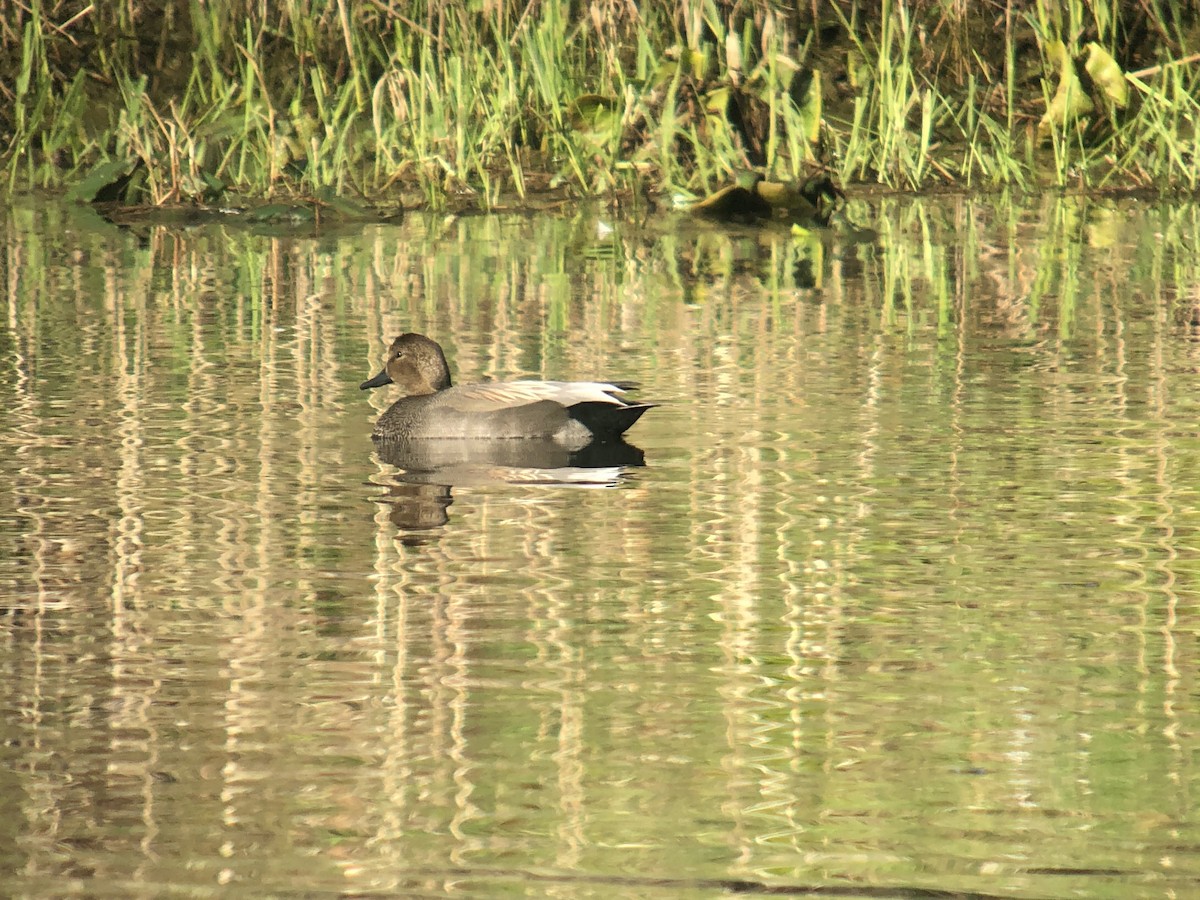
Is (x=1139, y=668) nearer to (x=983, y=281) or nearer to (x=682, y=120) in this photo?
(x=983, y=281)

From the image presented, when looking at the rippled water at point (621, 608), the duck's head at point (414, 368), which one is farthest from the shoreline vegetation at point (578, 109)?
the duck's head at point (414, 368)

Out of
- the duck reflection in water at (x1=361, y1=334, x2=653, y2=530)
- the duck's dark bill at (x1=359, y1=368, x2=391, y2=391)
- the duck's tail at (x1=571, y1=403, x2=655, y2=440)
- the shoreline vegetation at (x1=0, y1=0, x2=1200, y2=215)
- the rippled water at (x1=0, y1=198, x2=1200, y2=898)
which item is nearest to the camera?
the rippled water at (x1=0, y1=198, x2=1200, y2=898)

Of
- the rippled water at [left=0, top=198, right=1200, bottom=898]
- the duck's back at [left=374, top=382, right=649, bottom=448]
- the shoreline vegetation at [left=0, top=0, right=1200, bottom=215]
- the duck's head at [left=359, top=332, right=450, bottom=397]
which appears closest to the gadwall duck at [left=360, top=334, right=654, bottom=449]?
the duck's back at [left=374, top=382, right=649, bottom=448]

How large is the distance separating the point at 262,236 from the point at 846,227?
2.93m

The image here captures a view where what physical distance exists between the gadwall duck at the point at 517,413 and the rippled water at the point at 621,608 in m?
0.13

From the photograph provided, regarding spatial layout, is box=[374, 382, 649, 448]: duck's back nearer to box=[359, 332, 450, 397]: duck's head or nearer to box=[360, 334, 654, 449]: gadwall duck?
box=[360, 334, 654, 449]: gadwall duck

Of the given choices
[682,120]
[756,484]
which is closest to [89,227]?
[682,120]

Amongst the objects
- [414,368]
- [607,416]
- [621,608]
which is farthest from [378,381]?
[621,608]

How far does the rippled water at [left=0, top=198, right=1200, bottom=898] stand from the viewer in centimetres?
308

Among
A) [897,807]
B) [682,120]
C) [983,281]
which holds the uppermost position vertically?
[682,120]

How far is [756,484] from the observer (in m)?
5.69

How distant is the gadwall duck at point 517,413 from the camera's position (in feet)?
21.3

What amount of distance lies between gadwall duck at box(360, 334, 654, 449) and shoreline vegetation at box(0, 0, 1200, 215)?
569 centimetres

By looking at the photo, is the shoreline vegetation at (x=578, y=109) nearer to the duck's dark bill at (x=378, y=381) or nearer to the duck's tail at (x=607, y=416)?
the duck's dark bill at (x=378, y=381)
